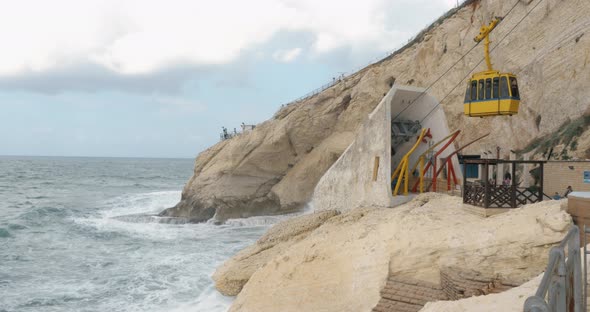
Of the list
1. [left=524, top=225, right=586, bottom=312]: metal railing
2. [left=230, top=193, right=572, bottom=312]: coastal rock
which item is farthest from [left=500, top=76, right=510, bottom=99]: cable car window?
[left=524, top=225, right=586, bottom=312]: metal railing

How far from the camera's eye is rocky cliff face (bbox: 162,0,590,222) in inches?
931

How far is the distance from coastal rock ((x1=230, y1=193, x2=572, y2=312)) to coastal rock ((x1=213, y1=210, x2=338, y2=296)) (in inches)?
53.6

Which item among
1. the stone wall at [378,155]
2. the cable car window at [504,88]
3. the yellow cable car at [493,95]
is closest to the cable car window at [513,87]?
the yellow cable car at [493,95]

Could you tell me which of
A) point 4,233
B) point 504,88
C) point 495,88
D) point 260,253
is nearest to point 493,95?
point 495,88

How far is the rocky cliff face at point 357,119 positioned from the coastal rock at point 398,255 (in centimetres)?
1430

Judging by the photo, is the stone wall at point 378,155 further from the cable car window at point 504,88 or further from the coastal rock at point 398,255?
the coastal rock at point 398,255

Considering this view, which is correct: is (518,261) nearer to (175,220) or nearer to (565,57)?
(565,57)

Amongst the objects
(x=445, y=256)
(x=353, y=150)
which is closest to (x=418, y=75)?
(x=353, y=150)

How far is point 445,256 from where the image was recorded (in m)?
9.48

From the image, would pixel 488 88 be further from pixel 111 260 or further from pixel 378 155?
pixel 111 260

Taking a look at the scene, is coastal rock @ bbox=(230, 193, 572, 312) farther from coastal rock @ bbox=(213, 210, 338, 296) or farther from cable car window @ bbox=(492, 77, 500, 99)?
cable car window @ bbox=(492, 77, 500, 99)

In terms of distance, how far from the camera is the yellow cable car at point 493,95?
13969mm

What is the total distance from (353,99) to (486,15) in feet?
33.7

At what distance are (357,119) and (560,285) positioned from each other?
94.6ft
